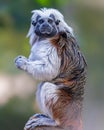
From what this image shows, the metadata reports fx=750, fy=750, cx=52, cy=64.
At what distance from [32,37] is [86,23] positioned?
5.47 meters

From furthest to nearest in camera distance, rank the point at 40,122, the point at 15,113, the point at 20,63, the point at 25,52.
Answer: the point at 15,113 → the point at 25,52 → the point at 40,122 → the point at 20,63

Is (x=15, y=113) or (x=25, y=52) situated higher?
(x=25, y=52)

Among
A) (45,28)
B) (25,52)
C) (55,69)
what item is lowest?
(25,52)

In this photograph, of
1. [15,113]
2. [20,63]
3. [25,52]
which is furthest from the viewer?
[15,113]

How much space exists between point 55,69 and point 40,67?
42 millimetres

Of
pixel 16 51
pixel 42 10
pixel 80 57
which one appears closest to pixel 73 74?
pixel 80 57

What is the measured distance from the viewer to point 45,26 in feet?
6.64

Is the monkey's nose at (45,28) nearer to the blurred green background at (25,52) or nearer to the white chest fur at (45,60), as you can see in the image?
the white chest fur at (45,60)

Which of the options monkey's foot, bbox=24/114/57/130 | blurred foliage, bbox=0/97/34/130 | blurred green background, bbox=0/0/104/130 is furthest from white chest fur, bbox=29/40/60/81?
blurred foliage, bbox=0/97/34/130

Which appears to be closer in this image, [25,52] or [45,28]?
[45,28]

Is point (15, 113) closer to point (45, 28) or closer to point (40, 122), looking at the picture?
point (40, 122)

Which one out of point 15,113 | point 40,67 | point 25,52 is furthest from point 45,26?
point 15,113

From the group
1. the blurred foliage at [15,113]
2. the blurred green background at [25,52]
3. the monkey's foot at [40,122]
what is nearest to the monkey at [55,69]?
the monkey's foot at [40,122]

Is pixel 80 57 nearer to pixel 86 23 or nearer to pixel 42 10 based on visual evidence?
pixel 42 10
